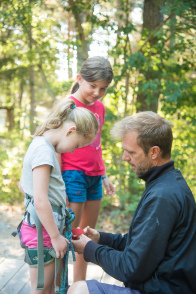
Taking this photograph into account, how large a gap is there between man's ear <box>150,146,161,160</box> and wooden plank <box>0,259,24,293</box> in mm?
1674

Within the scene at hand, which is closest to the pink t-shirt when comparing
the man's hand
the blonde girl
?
the blonde girl

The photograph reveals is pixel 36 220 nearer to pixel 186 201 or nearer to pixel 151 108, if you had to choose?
pixel 186 201

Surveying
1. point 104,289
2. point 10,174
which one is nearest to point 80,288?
point 104,289

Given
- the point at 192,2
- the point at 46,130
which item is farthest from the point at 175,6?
the point at 46,130

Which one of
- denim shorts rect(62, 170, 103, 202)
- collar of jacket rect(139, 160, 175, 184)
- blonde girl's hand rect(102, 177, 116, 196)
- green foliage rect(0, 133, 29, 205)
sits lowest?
green foliage rect(0, 133, 29, 205)

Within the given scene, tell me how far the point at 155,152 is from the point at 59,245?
0.73 metres

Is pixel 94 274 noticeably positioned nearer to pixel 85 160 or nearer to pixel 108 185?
pixel 108 185

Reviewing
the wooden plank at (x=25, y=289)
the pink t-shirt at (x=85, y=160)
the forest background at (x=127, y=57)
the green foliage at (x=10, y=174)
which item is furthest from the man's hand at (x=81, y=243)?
the green foliage at (x=10, y=174)

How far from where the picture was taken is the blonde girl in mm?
1670

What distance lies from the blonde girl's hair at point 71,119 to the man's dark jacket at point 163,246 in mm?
546

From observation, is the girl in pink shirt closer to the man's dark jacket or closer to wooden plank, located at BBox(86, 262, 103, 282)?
wooden plank, located at BBox(86, 262, 103, 282)

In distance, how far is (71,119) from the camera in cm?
185

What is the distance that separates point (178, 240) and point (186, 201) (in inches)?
7.2

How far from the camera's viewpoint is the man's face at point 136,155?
5.52ft
